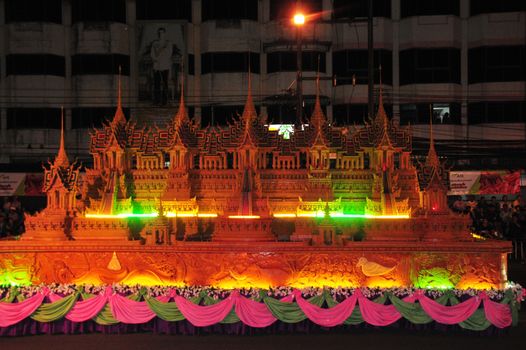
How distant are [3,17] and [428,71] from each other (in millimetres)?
25821

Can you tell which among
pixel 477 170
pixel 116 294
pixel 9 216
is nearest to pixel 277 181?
pixel 116 294

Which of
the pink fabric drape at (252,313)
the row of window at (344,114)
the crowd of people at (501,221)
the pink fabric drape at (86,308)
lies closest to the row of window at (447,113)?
the row of window at (344,114)

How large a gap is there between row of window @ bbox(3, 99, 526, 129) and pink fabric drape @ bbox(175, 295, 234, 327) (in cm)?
2820

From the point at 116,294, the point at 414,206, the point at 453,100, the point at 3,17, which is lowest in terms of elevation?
the point at 116,294

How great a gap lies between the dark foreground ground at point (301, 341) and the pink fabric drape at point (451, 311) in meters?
0.41

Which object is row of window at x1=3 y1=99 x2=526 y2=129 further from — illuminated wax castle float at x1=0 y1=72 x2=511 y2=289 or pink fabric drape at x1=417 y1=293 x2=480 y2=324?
pink fabric drape at x1=417 y1=293 x2=480 y2=324

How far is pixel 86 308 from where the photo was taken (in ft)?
59.4

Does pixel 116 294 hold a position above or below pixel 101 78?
below

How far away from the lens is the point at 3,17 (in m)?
46.1

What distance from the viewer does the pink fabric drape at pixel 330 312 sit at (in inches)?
701

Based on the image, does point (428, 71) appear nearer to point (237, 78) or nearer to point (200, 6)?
point (237, 78)

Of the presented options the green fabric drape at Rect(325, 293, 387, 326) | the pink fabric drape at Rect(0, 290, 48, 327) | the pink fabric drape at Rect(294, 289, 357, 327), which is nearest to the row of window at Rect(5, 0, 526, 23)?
the green fabric drape at Rect(325, 293, 387, 326)

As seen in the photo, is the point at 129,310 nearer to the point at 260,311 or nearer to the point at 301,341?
the point at 260,311

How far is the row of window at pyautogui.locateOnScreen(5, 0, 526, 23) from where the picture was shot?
1797 inches
